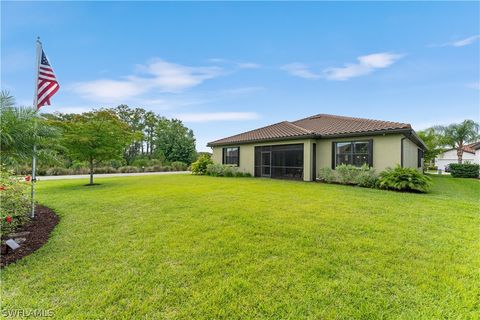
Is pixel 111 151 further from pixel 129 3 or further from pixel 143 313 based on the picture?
pixel 143 313

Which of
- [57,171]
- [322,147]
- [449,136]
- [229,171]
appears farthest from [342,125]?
[449,136]

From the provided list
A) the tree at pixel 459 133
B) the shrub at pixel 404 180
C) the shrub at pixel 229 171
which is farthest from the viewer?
the tree at pixel 459 133

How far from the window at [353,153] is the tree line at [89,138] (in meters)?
12.4

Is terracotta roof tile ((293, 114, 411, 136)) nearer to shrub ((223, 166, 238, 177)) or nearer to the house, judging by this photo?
the house

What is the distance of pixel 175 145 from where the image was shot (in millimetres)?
31516

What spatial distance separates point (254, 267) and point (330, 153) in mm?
11277

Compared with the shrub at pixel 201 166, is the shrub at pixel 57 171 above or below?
below

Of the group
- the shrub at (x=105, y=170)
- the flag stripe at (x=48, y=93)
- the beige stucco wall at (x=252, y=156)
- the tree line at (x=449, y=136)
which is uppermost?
the tree line at (x=449, y=136)

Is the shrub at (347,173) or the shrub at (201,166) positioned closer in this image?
the shrub at (347,173)

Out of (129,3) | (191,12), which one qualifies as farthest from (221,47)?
(129,3)

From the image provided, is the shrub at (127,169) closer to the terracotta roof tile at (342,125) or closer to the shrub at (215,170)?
the shrub at (215,170)

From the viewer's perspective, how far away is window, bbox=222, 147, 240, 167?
1812cm

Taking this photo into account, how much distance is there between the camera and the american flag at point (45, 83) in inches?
232

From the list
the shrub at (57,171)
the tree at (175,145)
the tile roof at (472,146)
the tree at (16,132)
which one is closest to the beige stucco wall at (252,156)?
the tree at (16,132)
